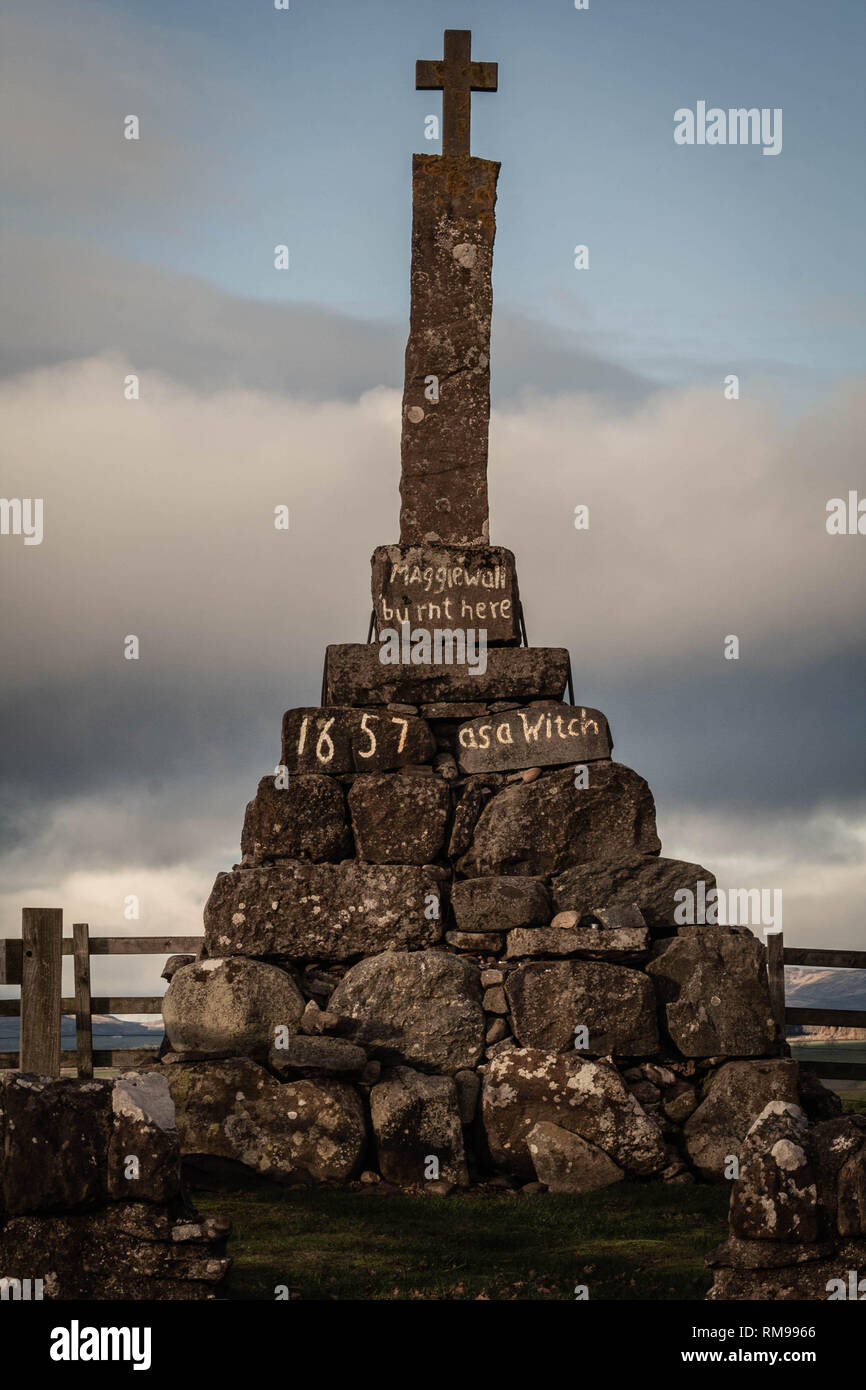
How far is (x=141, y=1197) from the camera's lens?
5977 millimetres

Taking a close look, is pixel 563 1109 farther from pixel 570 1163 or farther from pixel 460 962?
pixel 460 962

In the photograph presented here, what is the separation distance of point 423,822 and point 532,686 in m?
1.49

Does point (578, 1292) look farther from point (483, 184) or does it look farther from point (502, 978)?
point (483, 184)

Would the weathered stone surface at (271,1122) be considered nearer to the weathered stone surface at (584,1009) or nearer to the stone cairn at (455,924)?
the stone cairn at (455,924)

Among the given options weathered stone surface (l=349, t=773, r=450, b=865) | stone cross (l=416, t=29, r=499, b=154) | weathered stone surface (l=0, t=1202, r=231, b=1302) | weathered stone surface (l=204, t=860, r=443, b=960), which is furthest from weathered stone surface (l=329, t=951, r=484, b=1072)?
stone cross (l=416, t=29, r=499, b=154)

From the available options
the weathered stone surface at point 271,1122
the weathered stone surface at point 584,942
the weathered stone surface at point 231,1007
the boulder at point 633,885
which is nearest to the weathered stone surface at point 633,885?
the boulder at point 633,885

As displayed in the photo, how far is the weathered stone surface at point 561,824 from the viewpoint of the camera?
38.9 ft

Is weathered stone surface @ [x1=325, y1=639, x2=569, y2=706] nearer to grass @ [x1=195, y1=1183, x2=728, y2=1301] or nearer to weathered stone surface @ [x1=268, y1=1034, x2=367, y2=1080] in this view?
weathered stone surface @ [x1=268, y1=1034, x2=367, y2=1080]

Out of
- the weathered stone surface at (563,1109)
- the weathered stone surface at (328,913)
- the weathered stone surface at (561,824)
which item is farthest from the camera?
the weathered stone surface at (561,824)

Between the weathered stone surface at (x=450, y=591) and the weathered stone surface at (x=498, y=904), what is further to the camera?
the weathered stone surface at (x=450, y=591)

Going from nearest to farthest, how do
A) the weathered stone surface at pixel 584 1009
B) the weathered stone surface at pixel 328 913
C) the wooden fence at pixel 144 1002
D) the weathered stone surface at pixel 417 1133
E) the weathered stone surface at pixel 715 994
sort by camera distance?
the weathered stone surface at pixel 417 1133 → the weathered stone surface at pixel 584 1009 → the weathered stone surface at pixel 715 994 → the weathered stone surface at pixel 328 913 → the wooden fence at pixel 144 1002

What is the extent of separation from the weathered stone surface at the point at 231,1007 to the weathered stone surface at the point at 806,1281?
5.60 metres

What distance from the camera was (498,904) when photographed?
11391 mm

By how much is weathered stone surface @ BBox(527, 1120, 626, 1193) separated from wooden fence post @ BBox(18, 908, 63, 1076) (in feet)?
10.8
